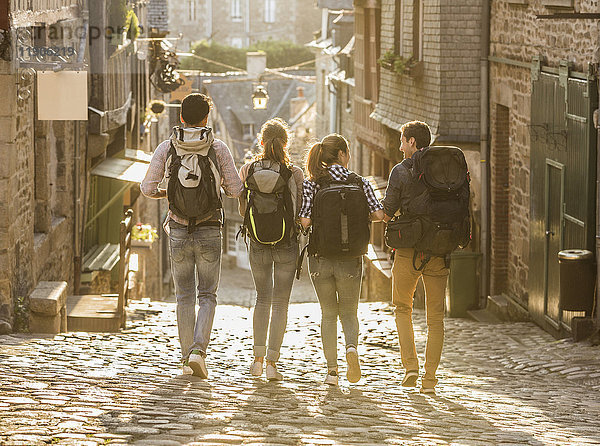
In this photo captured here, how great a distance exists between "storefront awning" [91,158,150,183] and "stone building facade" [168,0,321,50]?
173 feet

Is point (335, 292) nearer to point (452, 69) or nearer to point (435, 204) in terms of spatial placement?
point (435, 204)

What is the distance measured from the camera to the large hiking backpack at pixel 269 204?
8.12m

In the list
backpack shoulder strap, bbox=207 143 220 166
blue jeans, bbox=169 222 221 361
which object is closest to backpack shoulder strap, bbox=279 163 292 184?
backpack shoulder strap, bbox=207 143 220 166

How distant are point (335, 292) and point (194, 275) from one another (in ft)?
3.29

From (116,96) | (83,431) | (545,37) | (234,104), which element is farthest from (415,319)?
(234,104)

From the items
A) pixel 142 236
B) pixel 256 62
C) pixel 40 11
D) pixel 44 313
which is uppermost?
pixel 40 11

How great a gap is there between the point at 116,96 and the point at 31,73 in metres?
8.75

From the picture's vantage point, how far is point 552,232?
13.2 m

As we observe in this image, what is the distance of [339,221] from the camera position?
813 centimetres

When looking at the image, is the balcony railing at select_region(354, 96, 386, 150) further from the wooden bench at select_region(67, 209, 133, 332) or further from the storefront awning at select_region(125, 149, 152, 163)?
the wooden bench at select_region(67, 209, 133, 332)

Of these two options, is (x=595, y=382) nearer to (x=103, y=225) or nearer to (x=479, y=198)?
(x=479, y=198)

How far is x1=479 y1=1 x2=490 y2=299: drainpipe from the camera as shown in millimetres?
16516

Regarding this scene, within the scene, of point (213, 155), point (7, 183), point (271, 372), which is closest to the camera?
point (213, 155)

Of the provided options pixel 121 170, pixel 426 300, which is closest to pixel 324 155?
pixel 426 300
